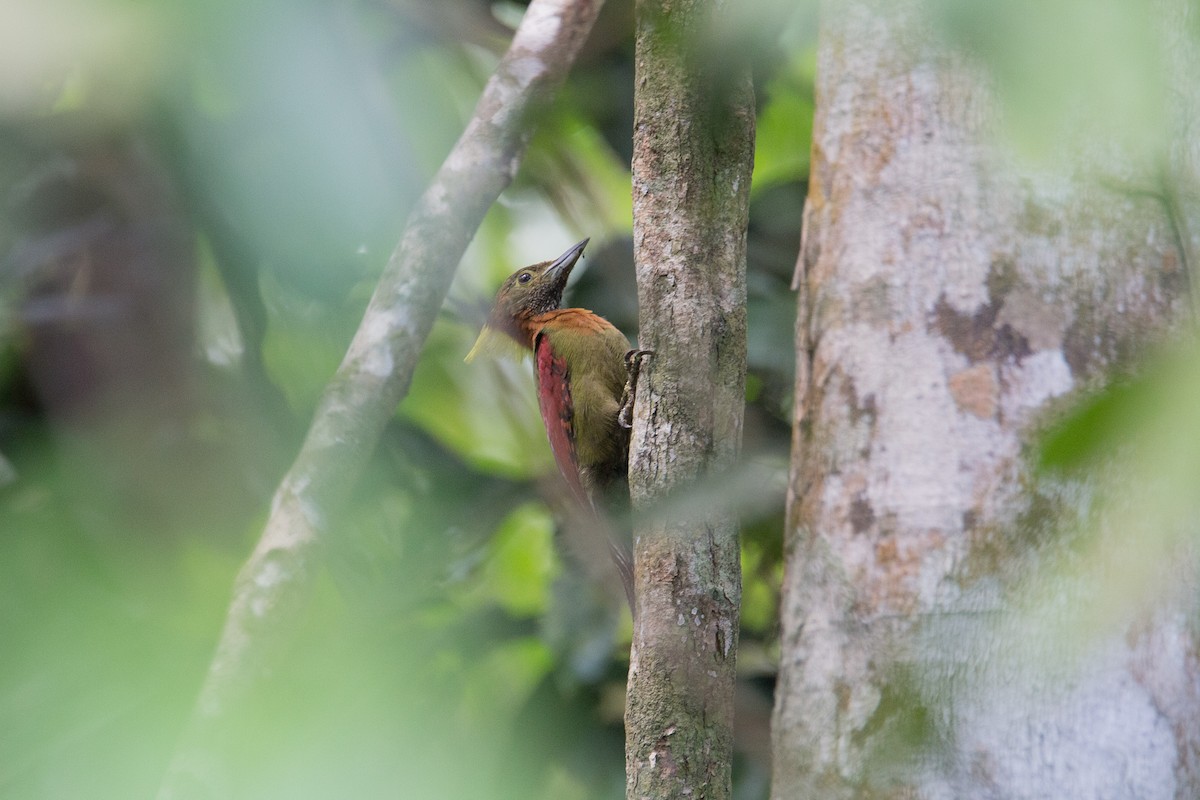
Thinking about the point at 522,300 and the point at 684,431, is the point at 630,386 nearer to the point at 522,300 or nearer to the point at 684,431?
the point at 684,431

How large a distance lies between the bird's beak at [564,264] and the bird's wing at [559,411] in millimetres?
278

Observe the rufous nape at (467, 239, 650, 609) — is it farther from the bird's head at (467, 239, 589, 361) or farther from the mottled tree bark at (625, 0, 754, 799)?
the mottled tree bark at (625, 0, 754, 799)

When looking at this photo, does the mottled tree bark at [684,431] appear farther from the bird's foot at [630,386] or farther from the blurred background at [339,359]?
the blurred background at [339,359]

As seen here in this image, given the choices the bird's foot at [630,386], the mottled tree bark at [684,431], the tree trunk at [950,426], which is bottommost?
the tree trunk at [950,426]

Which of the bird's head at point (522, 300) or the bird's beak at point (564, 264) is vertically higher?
the bird's beak at point (564, 264)

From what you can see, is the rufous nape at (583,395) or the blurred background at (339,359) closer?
the blurred background at (339,359)

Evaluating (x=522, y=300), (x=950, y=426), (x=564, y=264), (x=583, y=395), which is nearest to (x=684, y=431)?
(x=950, y=426)

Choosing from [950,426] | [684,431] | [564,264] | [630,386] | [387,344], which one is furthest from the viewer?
[564,264]

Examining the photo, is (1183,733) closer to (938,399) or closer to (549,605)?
(938,399)

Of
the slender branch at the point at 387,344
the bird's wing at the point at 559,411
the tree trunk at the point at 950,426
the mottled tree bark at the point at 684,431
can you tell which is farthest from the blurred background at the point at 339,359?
the mottled tree bark at the point at 684,431

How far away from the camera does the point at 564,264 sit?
3693 mm

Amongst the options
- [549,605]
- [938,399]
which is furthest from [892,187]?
[549,605]

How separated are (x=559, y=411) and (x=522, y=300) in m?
0.59

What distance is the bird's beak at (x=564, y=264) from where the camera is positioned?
11.9ft
